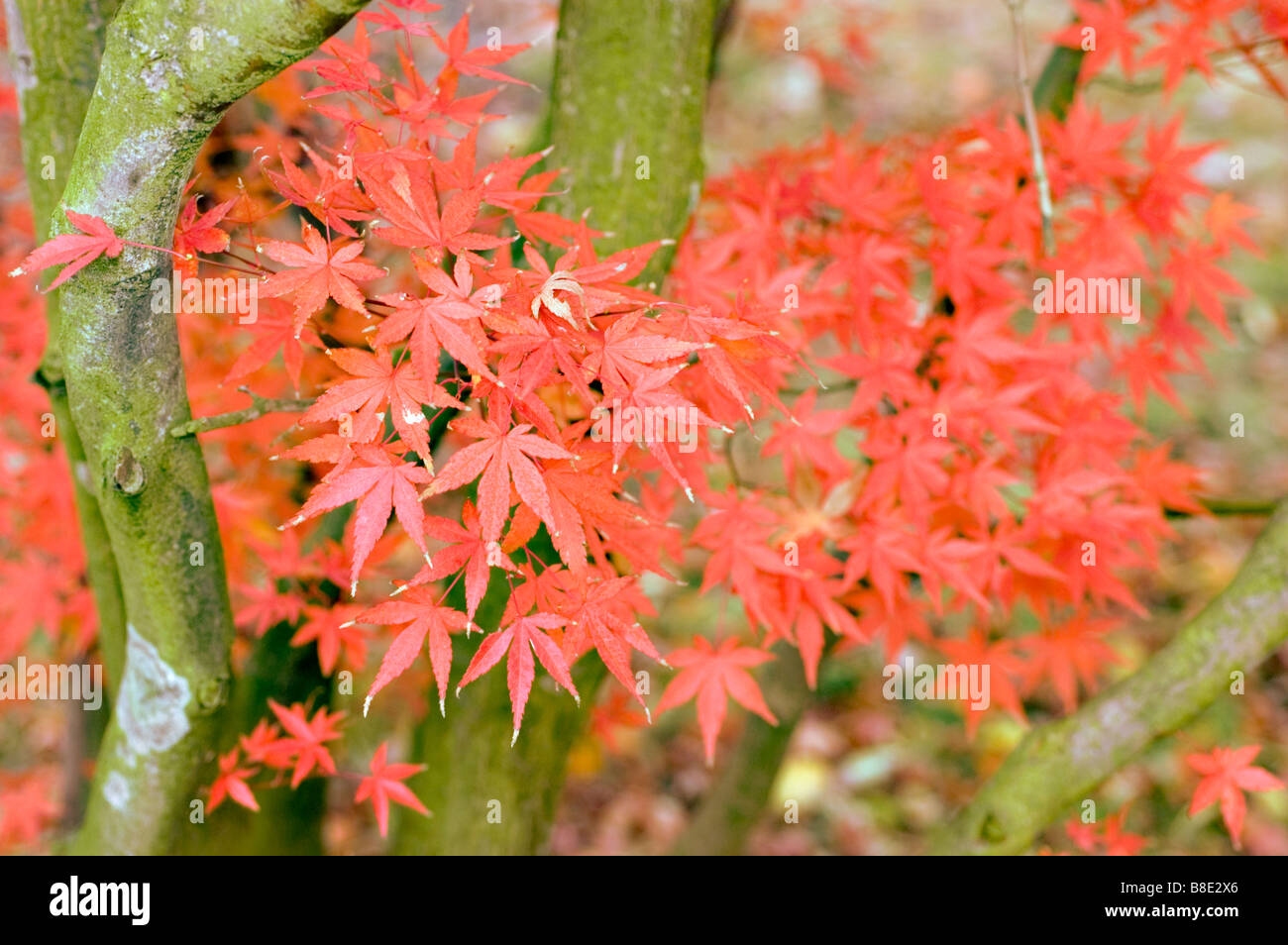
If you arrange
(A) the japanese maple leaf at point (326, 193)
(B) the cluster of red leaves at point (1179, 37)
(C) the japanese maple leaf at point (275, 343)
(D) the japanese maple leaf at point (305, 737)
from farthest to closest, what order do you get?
1. (B) the cluster of red leaves at point (1179, 37)
2. (D) the japanese maple leaf at point (305, 737)
3. (C) the japanese maple leaf at point (275, 343)
4. (A) the japanese maple leaf at point (326, 193)

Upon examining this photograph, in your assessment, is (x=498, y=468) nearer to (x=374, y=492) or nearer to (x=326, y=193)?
(x=374, y=492)

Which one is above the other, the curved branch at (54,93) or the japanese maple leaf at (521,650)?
the curved branch at (54,93)

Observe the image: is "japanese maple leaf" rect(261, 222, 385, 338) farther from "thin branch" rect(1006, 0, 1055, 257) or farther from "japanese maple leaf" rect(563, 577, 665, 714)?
"thin branch" rect(1006, 0, 1055, 257)

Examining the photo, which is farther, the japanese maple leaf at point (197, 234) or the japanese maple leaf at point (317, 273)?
the japanese maple leaf at point (197, 234)

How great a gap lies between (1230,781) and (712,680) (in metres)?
0.79

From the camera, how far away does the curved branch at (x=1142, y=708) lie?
55.6 inches

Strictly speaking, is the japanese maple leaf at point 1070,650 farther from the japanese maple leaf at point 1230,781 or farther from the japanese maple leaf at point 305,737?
the japanese maple leaf at point 305,737

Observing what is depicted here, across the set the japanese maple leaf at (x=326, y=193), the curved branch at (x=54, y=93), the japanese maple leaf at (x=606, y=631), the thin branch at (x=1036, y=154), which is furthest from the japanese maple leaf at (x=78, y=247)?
the thin branch at (x=1036, y=154)

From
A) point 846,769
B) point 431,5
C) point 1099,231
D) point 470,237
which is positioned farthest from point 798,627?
point 846,769

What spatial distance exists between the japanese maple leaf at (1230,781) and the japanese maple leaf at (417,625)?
3.58 ft

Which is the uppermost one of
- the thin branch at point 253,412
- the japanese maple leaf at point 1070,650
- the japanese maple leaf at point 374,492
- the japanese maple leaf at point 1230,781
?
the thin branch at point 253,412

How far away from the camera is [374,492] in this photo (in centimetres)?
87

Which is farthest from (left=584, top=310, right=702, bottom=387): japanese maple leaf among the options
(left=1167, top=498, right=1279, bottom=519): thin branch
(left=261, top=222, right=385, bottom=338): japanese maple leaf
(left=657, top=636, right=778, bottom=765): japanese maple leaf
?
Result: (left=1167, top=498, right=1279, bottom=519): thin branch

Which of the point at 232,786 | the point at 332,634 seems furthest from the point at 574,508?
the point at 232,786
